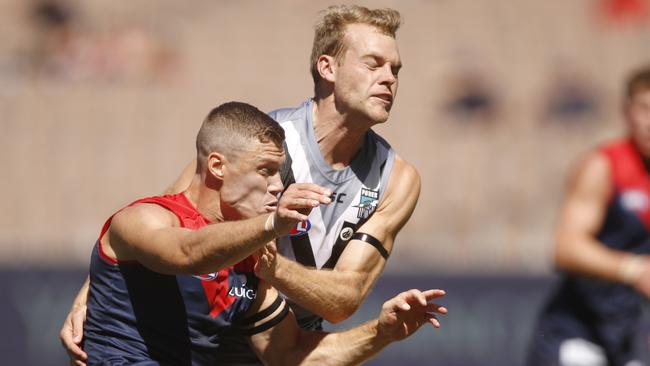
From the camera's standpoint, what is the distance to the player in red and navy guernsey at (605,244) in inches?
277

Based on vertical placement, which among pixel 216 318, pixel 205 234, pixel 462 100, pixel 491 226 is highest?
pixel 205 234

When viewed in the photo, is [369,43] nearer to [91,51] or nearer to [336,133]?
[336,133]

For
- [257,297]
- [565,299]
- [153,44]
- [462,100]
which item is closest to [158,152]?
[153,44]

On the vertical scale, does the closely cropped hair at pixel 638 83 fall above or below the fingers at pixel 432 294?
above

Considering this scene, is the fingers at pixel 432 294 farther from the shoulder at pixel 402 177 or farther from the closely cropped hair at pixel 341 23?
the closely cropped hair at pixel 341 23

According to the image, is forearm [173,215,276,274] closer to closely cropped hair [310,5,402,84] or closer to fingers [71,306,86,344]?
fingers [71,306,86,344]

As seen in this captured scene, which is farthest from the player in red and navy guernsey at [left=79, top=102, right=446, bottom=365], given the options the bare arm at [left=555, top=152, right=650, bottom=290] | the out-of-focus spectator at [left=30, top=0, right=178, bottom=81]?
the out-of-focus spectator at [left=30, top=0, right=178, bottom=81]

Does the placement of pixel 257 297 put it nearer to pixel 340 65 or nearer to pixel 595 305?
pixel 340 65

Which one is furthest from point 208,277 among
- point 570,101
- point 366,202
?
point 570,101

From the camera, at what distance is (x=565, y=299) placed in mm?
7293

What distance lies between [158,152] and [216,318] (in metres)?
9.06

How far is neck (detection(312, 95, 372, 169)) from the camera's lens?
18.8ft

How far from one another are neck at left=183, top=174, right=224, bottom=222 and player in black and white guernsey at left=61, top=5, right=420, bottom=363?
90 centimetres

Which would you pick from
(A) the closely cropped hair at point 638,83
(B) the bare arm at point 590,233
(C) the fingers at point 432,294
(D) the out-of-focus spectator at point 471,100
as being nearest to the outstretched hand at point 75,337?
(C) the fingers at point 432,294
